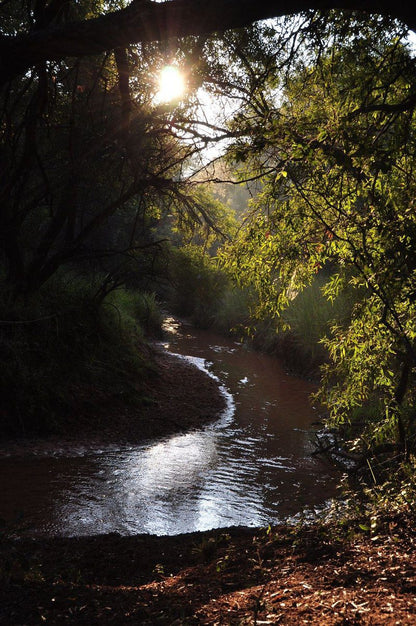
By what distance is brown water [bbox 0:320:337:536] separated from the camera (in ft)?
17.0

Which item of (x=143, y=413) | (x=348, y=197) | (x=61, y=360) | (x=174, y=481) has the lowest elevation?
(x=174, y=481)

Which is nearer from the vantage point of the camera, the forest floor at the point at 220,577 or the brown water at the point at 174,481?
the forest floor at the point at 220,577

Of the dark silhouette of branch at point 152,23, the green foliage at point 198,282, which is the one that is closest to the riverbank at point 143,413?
the dark silhouette of branch at point 152,23

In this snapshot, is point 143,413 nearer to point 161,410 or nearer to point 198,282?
point 161,410

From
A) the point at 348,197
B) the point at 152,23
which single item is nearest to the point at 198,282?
the point at 348,197

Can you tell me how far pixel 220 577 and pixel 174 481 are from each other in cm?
317

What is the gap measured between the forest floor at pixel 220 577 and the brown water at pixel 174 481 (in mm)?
582

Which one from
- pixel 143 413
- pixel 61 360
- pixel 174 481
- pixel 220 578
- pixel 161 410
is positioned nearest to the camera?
pixel 220 578

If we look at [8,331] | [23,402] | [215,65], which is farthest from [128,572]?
[215,65]

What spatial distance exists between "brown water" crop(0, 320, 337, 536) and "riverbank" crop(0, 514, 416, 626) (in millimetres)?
570

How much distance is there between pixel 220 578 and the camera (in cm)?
328

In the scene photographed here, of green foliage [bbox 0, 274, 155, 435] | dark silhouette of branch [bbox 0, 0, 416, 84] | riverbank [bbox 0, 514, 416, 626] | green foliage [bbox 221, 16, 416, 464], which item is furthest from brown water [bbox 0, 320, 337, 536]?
dark silhouette of branch [bbox 0, 0, 416, 84]

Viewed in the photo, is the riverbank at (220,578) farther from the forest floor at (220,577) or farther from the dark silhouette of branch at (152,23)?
the dark silhouette of branch at (152,23)

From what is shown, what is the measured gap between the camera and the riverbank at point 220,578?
8.54 feet
